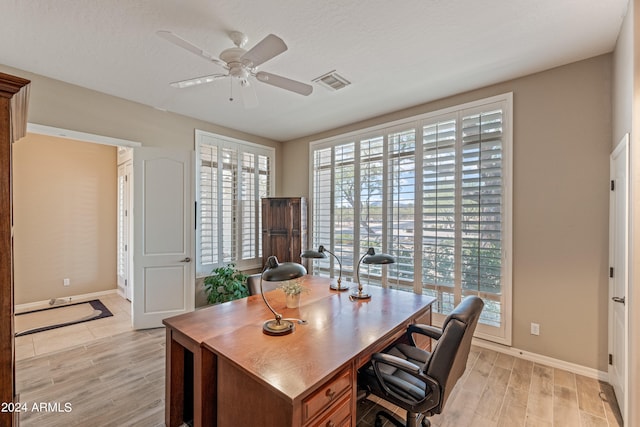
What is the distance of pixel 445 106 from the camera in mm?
3422

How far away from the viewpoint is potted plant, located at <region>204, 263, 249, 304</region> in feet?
13.5

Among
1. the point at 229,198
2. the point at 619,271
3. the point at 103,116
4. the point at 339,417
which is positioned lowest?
the point at 339,417

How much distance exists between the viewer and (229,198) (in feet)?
15.1

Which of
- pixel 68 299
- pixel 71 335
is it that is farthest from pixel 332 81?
pixel 68 299

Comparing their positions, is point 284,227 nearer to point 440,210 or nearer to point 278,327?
point 440,210

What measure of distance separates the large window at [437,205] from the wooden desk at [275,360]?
1.23m

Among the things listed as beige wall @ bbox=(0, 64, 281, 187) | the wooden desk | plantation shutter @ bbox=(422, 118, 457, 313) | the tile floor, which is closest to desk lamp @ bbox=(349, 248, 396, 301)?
the wooden desk

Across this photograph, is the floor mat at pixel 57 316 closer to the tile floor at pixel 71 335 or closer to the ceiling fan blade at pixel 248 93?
the tile floor at pixel 71 335

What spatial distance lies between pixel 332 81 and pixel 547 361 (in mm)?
3548

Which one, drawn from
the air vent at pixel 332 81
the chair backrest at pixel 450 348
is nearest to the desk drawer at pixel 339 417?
the chair backrest at pixel 450 348

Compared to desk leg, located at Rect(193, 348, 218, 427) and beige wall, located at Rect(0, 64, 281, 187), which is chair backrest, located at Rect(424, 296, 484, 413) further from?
beige wall, located at Rect(0, 64, 281, 187)

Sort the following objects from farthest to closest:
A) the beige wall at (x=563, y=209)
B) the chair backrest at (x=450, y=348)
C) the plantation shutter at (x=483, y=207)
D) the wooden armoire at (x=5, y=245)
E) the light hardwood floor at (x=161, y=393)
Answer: the plantation shutter at (x=483, y=207) < the beige wall at (x=563, y=209) < the light hardwood floor at (x=161, y=393) < the chair backrest at (x=450, y=348) < the wooden armoire at (x=5, y=245)

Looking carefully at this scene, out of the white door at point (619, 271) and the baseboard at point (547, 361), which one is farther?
the baseboard at point (547, 361)

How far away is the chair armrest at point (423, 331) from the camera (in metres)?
1.96
